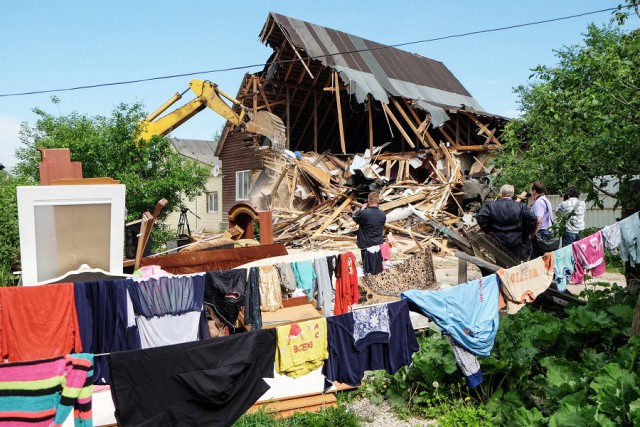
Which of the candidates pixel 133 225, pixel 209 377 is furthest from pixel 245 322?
pixel 133 225

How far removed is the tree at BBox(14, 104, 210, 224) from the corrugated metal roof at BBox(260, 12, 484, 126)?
750 centimetres

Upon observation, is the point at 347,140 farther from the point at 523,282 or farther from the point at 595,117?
the point at 523,282

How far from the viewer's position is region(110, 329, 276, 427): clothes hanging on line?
12.4 feet

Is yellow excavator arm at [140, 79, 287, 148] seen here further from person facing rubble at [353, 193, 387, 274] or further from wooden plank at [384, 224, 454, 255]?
person facing rubble at [353, 193, 387, 274]

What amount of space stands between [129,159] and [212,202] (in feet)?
58.3

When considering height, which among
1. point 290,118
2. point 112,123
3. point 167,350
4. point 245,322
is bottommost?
point 245,322

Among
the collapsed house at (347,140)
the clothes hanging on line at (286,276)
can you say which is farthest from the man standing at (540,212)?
the collapsed house at (347,140)

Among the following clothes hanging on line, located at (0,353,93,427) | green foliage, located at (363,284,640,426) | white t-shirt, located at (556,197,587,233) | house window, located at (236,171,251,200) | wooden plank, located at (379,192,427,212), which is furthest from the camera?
house window, located at (236,171,251,200)

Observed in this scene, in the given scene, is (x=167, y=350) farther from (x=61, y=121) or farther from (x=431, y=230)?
(x=61, y=121)

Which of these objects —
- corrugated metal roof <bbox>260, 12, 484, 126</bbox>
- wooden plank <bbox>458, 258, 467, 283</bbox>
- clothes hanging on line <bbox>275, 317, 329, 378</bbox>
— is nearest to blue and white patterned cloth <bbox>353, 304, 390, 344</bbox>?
clothes hanging on line <bbox>275, 317, 329, 378</bbox>

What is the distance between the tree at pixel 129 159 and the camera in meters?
14.6

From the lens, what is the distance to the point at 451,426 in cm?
546

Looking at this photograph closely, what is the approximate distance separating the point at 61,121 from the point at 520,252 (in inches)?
628

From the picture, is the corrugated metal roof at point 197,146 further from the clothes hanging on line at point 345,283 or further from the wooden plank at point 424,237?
the clothes hanging on line at point 345,283
